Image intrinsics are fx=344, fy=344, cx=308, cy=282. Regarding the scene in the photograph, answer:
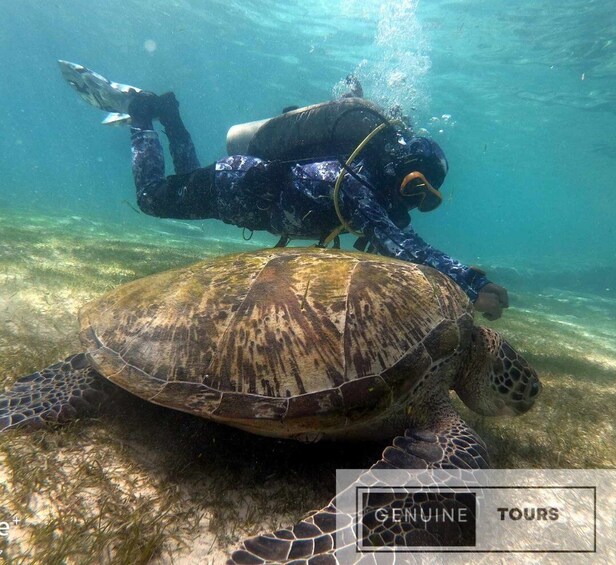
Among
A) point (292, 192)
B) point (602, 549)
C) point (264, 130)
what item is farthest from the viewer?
point (264, 130)

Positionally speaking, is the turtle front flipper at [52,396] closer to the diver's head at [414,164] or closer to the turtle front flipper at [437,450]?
the turtle front flipper at [437,450]

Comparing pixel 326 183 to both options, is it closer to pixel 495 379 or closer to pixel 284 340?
pixel 284 340

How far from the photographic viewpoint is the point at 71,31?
45.8 m

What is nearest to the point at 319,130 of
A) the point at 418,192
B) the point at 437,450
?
the point at 418,192

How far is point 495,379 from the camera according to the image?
2891 millimetres

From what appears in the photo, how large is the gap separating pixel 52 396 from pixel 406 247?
12.1ft

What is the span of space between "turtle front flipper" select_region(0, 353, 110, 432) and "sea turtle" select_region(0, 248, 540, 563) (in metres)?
0.01

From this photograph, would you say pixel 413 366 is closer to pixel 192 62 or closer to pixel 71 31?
pixel 192 62

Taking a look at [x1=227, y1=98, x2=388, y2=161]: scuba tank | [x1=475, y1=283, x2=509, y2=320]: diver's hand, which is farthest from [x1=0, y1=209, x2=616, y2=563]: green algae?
[x1=227, y1=98, x2=388, y2=161]: scuba tank

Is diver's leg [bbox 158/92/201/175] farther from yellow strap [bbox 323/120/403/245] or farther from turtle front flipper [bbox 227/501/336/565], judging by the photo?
turtle front flipper [bbox 227/501/336/565]

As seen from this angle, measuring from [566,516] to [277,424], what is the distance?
1.97 m

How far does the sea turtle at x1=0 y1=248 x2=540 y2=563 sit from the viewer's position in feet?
7.23

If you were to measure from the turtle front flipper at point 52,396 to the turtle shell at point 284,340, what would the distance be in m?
0.32

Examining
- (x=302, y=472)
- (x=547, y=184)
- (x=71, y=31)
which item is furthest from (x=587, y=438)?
(x=547, y=184)
